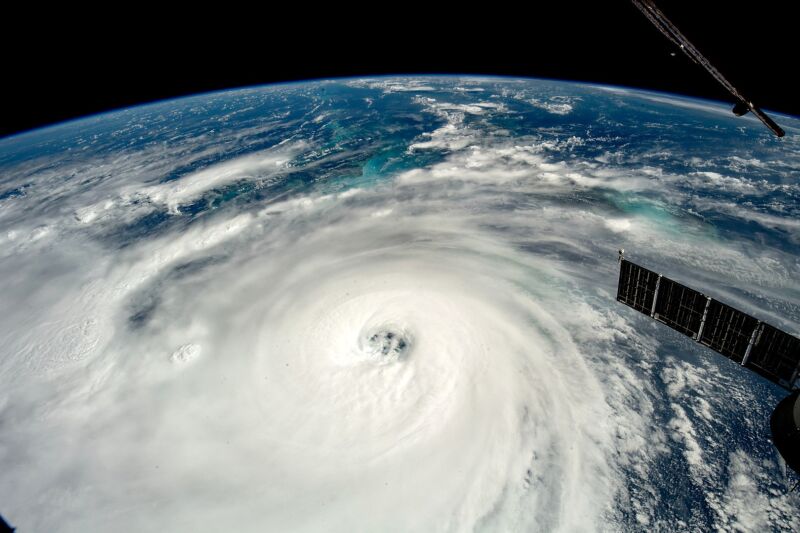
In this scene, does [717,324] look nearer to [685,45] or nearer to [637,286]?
Result: [637,286]

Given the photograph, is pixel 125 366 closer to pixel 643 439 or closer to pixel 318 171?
pixel 643 439

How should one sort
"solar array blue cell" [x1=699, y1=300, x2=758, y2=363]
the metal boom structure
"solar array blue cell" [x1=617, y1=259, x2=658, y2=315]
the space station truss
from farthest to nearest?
"solar array blue cell" [x1=617, y1=259, x2=658, y2=315], "solar array blue cell" [x1=699, y1=300, x2=758, y2=363], the space station truss, the metal boom structure

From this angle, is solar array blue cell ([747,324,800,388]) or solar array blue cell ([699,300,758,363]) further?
solar array blue cell ([699,300,758,363])

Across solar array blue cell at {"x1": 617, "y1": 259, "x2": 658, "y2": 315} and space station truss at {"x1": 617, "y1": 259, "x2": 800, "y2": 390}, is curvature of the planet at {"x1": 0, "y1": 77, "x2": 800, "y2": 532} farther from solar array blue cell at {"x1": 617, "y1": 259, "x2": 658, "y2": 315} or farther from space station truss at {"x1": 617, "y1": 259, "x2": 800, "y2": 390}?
solar array blue cell at {"x1": 617, "y1": 259, "x2": 658, "y2": 315}

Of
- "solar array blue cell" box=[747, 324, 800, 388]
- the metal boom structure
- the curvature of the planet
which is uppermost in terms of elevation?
the metal boom structure

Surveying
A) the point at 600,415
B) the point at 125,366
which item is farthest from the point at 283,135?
the point at 600,415

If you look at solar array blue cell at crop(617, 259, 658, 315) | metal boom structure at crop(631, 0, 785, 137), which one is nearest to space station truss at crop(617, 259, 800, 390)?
solar array blue cell at crop(617, 259, 658, 315)
